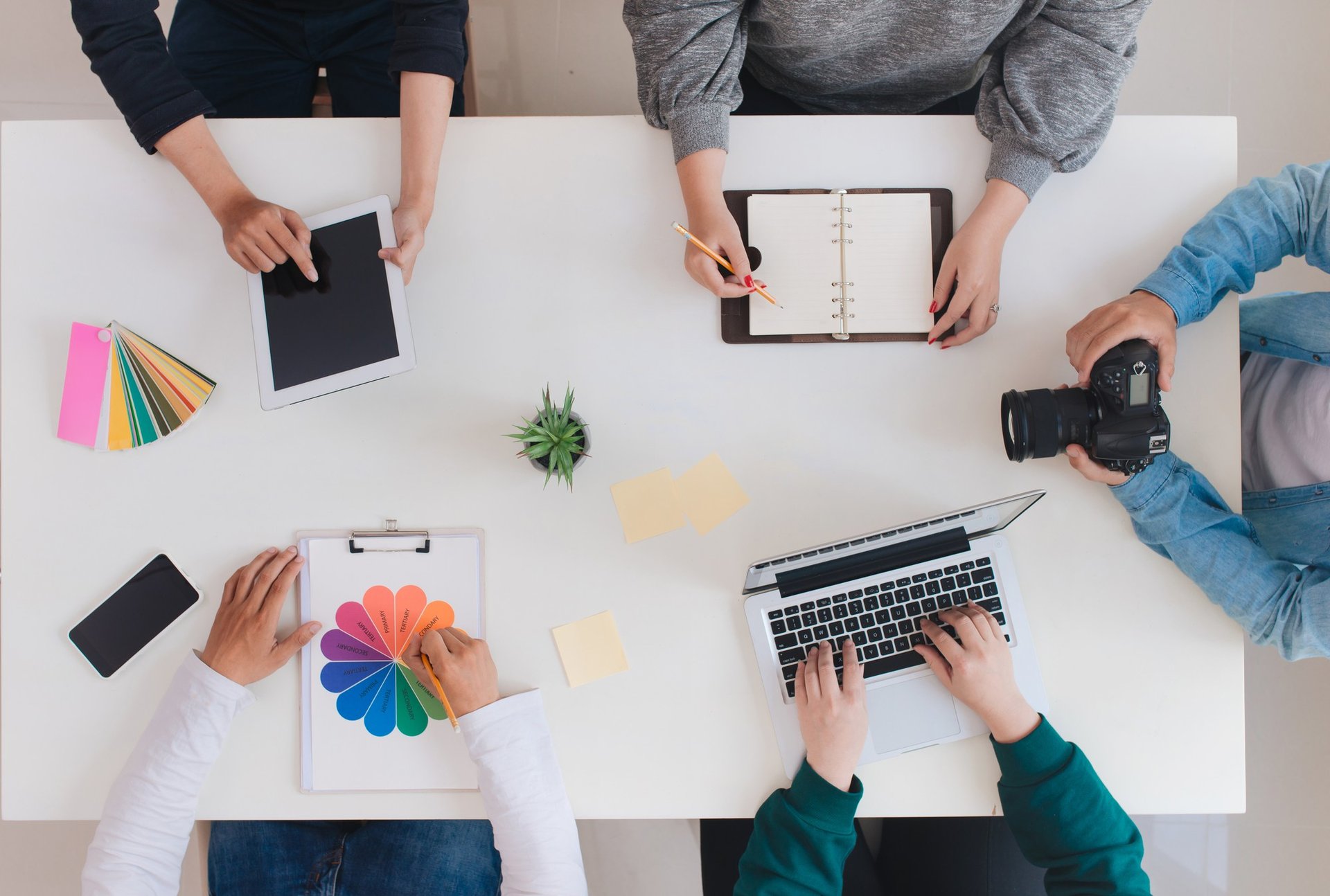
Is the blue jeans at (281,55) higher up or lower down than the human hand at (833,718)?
higher up

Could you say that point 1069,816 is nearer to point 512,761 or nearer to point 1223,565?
point 1223,565

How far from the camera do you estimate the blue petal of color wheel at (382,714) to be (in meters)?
0.91

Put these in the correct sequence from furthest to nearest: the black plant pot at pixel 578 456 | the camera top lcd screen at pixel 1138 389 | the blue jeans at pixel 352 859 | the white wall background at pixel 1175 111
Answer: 1. the white wall background at pixel 1175 111
2. the blue jeans at pixel 352 859
3. the black plant pot at pixel 578 456
4. the camera top lcd screen at pixel 1138 389

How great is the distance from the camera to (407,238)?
0.90 meters

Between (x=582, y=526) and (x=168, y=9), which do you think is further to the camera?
(x=168, y=9)

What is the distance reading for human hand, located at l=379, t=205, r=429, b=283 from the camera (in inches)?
35.2

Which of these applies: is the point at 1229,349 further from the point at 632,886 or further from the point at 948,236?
the point at 632,886

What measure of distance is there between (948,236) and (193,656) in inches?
41.1

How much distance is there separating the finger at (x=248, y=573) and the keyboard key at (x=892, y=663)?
2.40ft

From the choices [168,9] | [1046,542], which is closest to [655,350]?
[1046,542]

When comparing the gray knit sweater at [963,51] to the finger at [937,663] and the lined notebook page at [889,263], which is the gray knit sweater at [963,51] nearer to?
the lined notebook page at [889,263]

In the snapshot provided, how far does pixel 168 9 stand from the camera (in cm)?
155

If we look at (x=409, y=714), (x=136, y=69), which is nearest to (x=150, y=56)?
(x=136, y=69)

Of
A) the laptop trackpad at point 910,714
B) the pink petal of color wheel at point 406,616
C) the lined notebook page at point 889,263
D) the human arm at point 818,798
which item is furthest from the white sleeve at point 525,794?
the lined notebook page at point 889,263
